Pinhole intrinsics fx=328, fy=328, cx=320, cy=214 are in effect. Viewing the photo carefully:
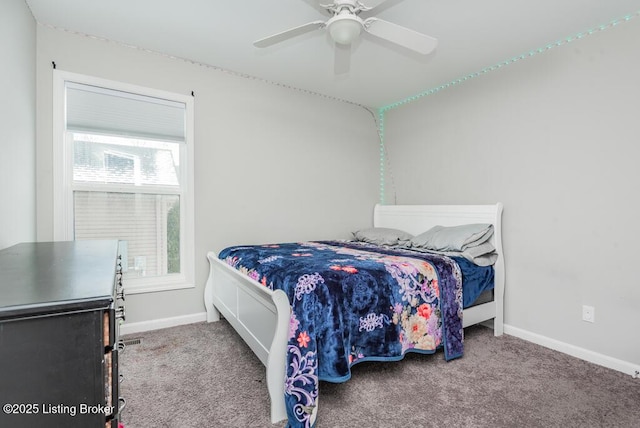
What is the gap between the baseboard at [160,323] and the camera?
8.96ft

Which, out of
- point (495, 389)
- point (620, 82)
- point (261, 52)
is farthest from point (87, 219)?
point (620, 82)

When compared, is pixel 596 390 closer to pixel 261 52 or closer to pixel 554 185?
pixel 554 185

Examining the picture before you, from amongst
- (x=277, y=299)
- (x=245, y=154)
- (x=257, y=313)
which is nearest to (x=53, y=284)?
(x=277, y=299)

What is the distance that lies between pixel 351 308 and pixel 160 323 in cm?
193

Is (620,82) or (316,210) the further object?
(316,210)

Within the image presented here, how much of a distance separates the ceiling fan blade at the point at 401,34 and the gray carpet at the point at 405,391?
2032 mm

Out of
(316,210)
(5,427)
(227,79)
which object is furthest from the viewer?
(316,210)

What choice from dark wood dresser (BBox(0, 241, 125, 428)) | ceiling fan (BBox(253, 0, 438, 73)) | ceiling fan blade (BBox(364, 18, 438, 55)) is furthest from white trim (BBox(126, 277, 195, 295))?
ceiling fan blade (BBox(364, 18, 438, 55))

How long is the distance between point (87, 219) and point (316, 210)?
2.14 metres

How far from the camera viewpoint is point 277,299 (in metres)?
1.63

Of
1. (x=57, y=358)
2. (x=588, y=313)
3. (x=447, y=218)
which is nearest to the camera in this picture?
(x=57, y=358)

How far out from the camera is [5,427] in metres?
0.58

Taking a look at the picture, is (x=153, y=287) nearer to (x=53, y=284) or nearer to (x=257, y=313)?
(x=257, y=313)

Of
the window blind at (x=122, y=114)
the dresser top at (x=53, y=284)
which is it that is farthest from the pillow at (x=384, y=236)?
the dresser top at (x=53, y=284)
